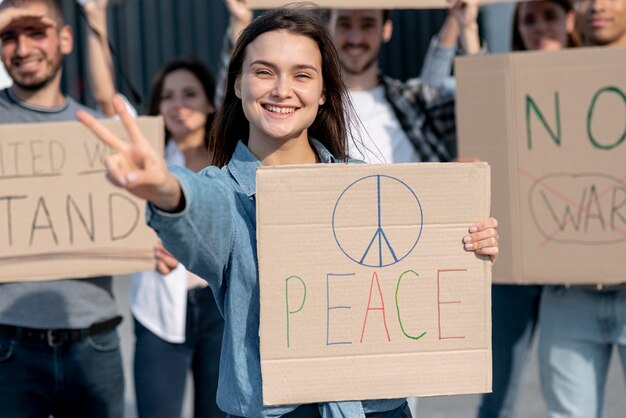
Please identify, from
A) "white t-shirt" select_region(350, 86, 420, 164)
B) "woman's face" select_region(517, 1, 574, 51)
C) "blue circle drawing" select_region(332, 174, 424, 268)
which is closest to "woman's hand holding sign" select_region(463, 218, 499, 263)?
"blue circle drawing" select_region(332, 174, 424, 268)

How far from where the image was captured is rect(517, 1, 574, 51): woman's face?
12.2 feet

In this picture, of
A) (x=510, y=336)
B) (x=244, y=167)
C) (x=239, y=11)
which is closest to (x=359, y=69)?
(x=239, y=11)

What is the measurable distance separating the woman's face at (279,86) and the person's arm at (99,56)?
1523 mm

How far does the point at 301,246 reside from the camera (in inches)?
84.4

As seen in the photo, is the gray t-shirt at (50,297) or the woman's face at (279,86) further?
the gray t-shirt at (50,297)

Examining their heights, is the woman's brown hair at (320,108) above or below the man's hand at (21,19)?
below

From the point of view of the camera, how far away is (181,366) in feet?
11.9

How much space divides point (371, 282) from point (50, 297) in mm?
1315

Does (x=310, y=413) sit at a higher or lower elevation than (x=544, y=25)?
lower

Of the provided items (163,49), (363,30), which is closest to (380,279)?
(363,30)

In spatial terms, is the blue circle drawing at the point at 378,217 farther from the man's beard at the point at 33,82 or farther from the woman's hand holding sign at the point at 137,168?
the man's beard at the point at 33,82

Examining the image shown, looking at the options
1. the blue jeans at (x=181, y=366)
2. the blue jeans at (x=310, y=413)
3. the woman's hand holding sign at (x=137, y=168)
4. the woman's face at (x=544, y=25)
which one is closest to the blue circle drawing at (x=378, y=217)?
the blue jeans at (x=310, y=413)

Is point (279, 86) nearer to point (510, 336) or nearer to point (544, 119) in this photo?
point (544, 119)

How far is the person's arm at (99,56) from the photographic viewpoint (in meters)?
3.73
